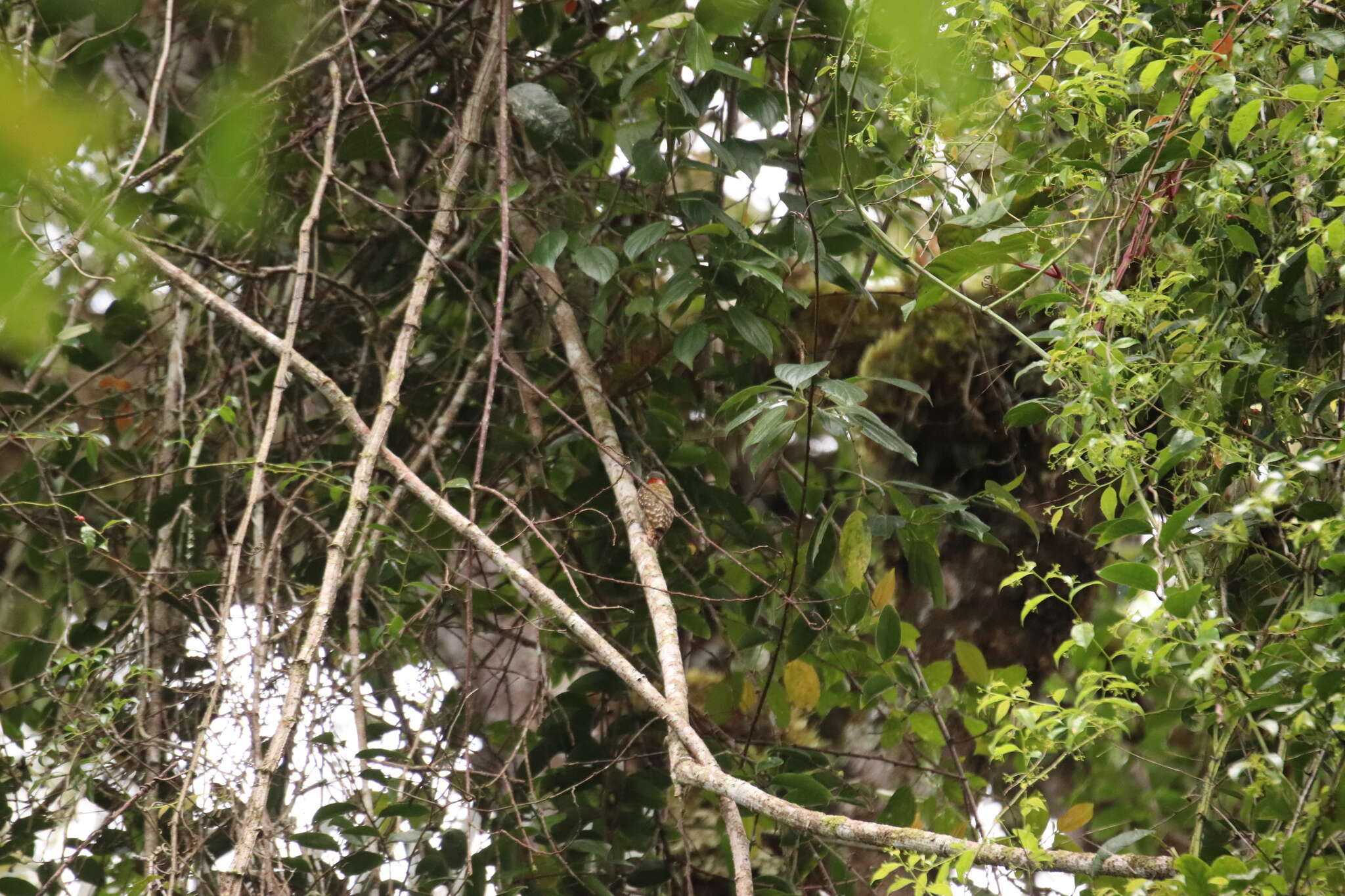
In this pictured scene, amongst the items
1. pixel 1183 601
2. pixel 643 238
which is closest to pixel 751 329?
pixel 643 238

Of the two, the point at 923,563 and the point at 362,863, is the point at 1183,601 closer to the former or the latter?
the point at 923,563

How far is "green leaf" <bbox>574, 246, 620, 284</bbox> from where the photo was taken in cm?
150

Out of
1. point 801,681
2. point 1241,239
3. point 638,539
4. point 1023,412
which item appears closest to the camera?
point 1241,239

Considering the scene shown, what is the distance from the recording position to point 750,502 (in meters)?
2.14

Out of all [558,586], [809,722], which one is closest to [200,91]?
[558,586]

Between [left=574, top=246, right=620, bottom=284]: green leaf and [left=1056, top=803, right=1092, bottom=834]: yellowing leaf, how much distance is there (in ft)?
→ 3.59

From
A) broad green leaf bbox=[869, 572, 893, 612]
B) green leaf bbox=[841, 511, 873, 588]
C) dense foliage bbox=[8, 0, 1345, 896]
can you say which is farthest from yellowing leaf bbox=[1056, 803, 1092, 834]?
green leaf bbox=[841, 511, 873, 588]

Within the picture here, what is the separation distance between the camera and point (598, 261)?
4.99 feet

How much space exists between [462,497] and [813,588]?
2.16ft

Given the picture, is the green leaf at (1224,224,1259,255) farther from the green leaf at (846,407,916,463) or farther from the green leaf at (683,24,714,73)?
the green leaf at (683,24,714,73)

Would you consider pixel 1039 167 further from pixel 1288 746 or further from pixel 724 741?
pixel 724 741

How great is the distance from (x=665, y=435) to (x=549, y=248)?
1.14ft

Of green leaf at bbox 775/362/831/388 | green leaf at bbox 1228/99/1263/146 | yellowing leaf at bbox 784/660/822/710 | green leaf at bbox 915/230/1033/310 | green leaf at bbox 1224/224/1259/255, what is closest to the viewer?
green leaf at bbox 1228/99/1263/146

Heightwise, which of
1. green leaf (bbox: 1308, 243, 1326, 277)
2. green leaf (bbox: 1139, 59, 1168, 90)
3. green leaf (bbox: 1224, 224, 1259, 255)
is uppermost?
green leaf (bbox: 1139, 59, 1168, 90)
